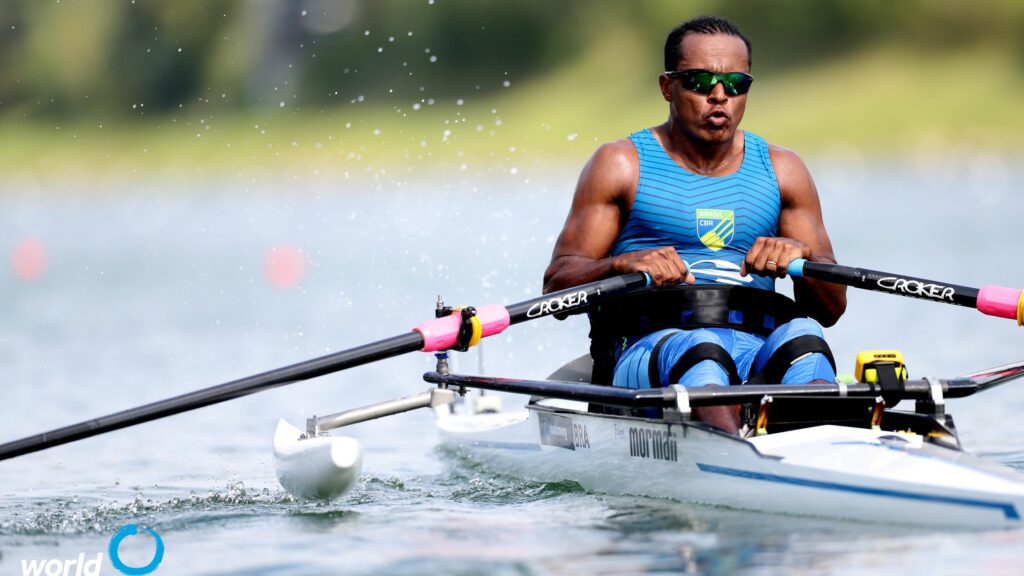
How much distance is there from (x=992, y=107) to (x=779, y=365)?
86.9 meters

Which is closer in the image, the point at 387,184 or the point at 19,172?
the point at 387,184

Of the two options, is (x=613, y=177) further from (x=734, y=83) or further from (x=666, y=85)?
(x=734, y=83)

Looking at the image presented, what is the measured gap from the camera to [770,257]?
284 inches

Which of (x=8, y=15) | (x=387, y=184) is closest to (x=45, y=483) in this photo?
(x=387, y=184)

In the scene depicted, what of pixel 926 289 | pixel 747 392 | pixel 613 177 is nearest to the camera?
pixel 747 392

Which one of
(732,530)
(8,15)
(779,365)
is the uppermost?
(8,15)

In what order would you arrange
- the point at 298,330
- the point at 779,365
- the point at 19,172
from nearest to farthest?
the point at 779,365 → the point at 298,330 → the point at 19,172

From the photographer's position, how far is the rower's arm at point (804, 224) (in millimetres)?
7719

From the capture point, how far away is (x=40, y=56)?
95.9 metres

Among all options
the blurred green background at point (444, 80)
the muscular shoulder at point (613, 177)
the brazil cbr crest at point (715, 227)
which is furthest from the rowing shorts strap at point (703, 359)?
the blurred green background at point (444, 80)

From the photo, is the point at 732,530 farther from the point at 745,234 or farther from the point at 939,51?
the point at 939,51

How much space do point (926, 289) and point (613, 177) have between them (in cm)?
163

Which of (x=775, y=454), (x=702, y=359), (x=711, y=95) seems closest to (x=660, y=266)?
(x=702, y=359)

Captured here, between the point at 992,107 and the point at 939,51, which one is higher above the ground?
the point at 939,51
